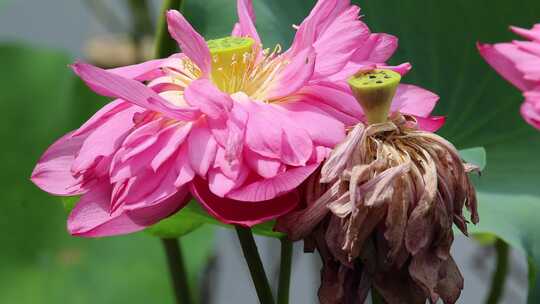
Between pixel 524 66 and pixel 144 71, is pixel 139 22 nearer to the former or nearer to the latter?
pixel 144 71

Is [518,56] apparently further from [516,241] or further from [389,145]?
[516,241]

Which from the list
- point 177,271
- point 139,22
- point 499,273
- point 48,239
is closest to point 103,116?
point 177,271

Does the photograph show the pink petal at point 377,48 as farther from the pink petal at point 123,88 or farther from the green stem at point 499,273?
the green stem at point 499,273

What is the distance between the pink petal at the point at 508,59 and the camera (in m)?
0.32

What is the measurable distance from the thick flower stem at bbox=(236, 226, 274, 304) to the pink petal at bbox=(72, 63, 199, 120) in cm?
6

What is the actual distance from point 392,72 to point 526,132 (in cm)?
30

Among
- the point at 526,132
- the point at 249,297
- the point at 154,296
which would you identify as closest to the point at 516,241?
the point at 526,132

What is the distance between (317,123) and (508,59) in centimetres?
7

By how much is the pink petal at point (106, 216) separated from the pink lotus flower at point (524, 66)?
0.40 feet

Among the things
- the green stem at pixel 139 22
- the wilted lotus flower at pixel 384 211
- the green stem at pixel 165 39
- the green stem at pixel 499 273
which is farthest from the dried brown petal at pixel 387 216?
the green stem at pixel 139 22

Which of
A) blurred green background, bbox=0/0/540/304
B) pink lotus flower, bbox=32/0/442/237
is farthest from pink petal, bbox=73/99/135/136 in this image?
blurred green background, bbox=0/0/540/304

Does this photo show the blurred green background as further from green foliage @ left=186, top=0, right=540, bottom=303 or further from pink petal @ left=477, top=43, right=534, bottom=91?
pink petal @ left=477, top=43, right=534, bottom=91

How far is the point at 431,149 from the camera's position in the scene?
0.33 m

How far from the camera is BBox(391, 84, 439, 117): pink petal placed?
0.39 metres
